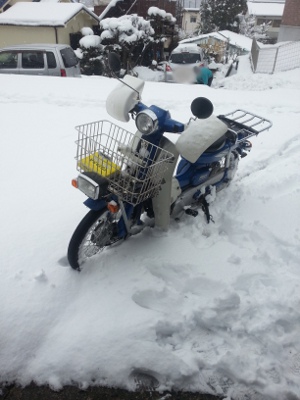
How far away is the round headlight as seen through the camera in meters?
2.12

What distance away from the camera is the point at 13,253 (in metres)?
2.43

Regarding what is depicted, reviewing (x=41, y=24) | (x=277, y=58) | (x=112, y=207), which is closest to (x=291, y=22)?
(x=277, y=58)

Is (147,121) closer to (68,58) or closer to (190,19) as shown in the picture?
(68,58)

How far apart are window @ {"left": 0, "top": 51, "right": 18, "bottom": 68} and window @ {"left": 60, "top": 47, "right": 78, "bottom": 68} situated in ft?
4.24

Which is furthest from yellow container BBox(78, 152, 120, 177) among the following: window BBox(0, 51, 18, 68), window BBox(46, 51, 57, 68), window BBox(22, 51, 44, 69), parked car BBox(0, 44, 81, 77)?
window BBox(0, 51, 18, 68)

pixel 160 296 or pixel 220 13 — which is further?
pixel 220 13

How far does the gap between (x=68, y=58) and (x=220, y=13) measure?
19.5m

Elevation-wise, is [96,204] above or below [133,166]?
below

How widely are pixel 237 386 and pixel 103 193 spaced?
139 centimetres

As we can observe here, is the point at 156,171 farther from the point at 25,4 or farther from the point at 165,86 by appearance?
the point at 25,4

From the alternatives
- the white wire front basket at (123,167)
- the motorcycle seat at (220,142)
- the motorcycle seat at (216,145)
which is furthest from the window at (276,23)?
the white wire front basket at (123,167)

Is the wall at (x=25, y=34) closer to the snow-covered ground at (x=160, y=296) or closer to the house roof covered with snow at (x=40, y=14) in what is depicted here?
the house roof covered with snow at (x=40, y=14)

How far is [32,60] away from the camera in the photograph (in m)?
8.84

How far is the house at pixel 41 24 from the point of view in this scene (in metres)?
15.3
